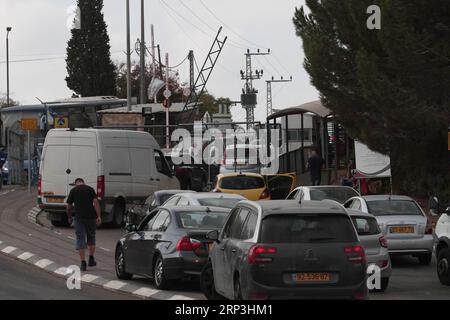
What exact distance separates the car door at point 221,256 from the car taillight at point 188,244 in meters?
2.16

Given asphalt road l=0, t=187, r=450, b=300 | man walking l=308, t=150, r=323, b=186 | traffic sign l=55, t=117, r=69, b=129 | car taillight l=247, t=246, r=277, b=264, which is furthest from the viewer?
traffic sign l=55, t=117, r=69, b=129

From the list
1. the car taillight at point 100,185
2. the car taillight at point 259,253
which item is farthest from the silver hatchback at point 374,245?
the car taillight at point 100,185

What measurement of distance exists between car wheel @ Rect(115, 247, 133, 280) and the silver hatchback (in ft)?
13.7

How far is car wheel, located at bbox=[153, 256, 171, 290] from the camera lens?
1720cm

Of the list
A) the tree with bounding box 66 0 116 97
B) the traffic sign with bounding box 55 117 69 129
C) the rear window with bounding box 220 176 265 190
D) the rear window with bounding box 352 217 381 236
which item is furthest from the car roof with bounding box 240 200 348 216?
the tree with bounding box 66 0 116 97

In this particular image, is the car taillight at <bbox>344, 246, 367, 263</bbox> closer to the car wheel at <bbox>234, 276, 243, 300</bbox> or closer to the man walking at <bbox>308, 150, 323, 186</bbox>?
the car wheel at <bbox>234, 276, 243, 300</bbox>

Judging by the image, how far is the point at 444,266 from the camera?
60.2 feet

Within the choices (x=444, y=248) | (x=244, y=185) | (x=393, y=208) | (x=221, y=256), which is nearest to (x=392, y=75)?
(x=244, y=185)

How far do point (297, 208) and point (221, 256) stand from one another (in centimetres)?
162

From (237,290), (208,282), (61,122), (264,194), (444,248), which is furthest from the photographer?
(61,122)

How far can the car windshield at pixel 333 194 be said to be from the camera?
26578 millimetres

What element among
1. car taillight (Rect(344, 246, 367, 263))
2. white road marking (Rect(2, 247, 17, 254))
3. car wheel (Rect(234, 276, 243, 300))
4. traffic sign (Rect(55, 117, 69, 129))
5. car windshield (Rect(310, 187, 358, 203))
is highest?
traffic sign (Rect(55, 117, 69, 129))

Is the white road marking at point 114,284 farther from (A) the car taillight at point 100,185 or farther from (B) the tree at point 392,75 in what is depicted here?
(A) the car taillight at point 100,185

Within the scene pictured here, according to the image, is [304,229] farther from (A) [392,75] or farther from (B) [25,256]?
(A) [392,75]
